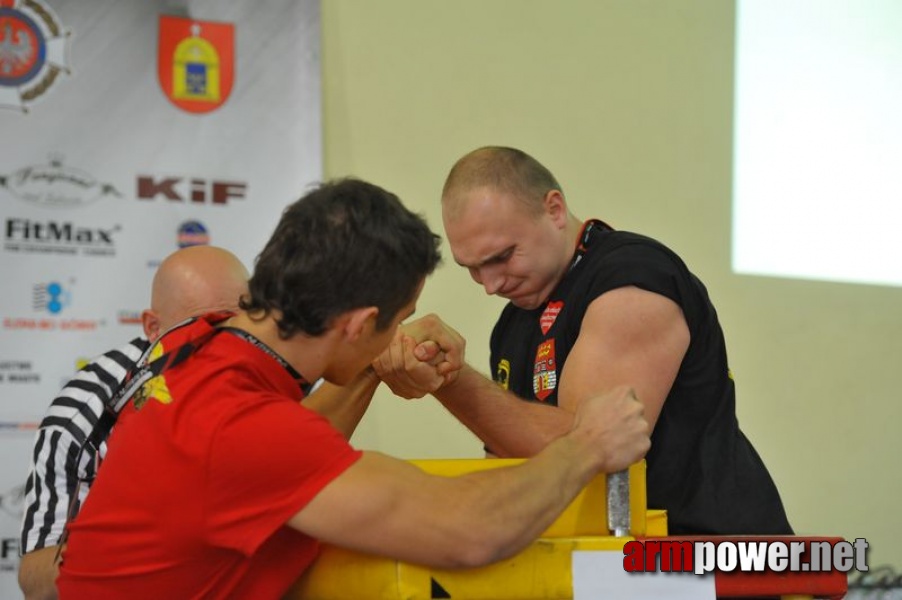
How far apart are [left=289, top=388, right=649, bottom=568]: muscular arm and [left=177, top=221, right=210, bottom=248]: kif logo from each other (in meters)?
2.13

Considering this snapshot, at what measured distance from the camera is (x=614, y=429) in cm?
158

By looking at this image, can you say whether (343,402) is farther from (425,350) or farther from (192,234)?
(192,234)

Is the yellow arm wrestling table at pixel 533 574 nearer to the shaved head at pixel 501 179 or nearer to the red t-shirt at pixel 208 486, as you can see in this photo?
the red t-shirt at pixel 208 486

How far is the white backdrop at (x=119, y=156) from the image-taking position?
3.23 m

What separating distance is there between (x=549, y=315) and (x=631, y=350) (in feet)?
1.16

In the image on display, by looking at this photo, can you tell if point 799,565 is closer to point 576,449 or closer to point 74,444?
point 576,449

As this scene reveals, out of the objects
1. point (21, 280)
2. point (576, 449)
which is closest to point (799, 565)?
point (576, 449)

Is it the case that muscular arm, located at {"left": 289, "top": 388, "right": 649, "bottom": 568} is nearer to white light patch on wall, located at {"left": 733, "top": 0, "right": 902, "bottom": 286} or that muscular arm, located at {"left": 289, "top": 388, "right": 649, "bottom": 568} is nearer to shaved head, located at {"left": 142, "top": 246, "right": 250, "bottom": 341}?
shaved head, located at {"left": 142, "top": 246, "right": 250, "bottom": 341}

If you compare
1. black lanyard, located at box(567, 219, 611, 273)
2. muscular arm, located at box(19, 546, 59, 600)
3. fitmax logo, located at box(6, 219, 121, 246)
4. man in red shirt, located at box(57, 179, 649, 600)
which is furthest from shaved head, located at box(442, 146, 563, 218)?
fitmax logo, located at box(6, 219, 121, 246)

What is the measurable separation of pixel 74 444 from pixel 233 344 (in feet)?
2.92

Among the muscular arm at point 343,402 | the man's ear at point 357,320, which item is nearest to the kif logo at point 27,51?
the muscular arm at point 343,402

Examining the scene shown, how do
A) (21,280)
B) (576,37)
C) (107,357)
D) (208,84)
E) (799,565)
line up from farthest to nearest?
1. (576,37)
2. (208,84)
3. (21,280)
4. (107,357)
5. (799,565)

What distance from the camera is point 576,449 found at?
155 cm

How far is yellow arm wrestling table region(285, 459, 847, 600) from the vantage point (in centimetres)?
146
